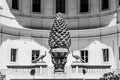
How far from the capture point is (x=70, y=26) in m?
34.0

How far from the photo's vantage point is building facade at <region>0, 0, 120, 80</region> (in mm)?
30797

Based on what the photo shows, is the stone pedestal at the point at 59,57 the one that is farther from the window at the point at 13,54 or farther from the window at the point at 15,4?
the window at the point at 15,4

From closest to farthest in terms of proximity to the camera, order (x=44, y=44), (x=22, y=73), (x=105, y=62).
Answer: (x=22, y=73), (x=105, y=62), (x=44, y=44)

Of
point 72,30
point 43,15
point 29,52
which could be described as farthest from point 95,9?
point 29,52

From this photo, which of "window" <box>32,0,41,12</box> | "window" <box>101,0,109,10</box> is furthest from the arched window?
"window" <box>101,0,109,10</box>

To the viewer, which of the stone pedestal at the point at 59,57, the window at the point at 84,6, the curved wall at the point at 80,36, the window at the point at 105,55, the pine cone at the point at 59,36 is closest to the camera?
the stone pedestal at the point at 59,57

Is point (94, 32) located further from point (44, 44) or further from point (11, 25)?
point (11, 25)

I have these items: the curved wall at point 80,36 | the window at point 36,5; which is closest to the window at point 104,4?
the curved wall at point 80,36

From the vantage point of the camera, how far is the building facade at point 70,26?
30797 millimetres

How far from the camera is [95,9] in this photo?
109 feet

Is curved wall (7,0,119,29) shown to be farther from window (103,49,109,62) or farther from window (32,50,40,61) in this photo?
window (103,49,109,62)

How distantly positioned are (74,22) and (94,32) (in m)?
2.80

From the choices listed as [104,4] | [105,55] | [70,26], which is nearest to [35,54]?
[70,26]

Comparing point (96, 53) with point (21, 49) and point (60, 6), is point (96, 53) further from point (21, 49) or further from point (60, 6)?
point (21, 49)
